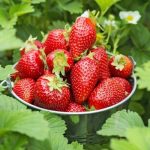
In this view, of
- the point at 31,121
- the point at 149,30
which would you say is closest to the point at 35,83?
the point at 31,121

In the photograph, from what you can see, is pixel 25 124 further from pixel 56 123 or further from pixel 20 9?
pixel 20 9

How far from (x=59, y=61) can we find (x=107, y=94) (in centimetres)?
12

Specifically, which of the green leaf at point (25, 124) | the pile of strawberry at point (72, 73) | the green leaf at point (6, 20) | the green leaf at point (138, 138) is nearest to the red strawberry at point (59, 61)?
the pile of strawberry at point (72, 73)

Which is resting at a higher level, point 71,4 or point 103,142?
point 71,4

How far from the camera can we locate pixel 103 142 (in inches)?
43.4

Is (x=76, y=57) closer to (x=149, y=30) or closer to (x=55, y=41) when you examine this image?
(x=55, y=41)

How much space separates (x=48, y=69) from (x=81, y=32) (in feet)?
0.37

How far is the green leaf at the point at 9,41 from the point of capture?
616 mm

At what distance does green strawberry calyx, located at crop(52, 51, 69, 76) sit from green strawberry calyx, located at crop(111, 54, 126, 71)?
0.14m

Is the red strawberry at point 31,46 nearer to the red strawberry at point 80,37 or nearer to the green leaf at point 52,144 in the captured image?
the red strawberry at point 80,37

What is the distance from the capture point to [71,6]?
1.50m

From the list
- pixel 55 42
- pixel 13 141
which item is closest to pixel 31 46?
pixel 55 42

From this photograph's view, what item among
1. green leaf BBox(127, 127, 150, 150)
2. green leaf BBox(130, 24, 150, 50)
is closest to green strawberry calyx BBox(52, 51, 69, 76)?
green leaf BBox(127, 127, 150, 150)

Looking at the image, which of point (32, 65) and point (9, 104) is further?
point (32, 65)
